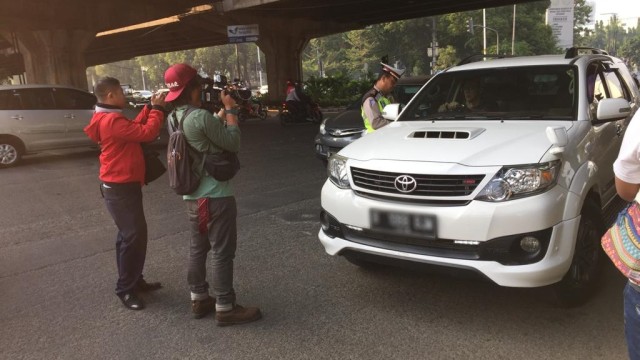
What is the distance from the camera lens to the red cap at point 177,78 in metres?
3.34

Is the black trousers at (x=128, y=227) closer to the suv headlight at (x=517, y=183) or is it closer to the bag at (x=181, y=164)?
the bag at (x=181, y=164)

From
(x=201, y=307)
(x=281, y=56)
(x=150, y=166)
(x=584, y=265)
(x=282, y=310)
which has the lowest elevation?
(x=282, y=310)

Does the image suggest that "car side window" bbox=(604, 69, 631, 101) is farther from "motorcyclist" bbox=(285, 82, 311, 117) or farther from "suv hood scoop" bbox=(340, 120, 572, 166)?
"motorcyclist" bbox=(285, 82, 311, 117)

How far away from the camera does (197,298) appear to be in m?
3.67

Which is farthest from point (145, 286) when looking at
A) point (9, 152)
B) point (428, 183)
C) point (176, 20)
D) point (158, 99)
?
point (176, 20)

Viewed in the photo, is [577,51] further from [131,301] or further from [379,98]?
[131,301]

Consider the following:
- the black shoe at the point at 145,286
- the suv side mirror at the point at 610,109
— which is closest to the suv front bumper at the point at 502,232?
the suv side mirror at the point at 610,109

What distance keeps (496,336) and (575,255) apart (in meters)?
0.75

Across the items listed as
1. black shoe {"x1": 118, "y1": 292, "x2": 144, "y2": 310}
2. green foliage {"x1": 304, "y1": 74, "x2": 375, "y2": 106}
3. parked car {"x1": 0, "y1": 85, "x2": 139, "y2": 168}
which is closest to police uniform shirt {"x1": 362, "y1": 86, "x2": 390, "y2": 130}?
black shoe {"x1": 118, "y1": 292, "x2": 144, "y2": 310}

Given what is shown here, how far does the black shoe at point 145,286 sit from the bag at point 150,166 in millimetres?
829

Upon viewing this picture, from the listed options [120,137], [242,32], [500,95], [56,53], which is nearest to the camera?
[120,137]

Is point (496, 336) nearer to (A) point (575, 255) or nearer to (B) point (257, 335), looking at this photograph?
(A) point (575, 255)

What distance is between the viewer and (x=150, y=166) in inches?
158

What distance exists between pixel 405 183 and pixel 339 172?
67 cm
